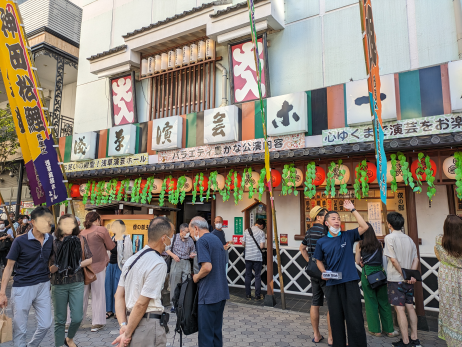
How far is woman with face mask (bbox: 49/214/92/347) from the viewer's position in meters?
4.73

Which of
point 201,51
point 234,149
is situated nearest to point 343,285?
point 234,149

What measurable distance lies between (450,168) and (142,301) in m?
6.28

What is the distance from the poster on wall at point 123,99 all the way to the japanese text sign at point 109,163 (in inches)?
67.4

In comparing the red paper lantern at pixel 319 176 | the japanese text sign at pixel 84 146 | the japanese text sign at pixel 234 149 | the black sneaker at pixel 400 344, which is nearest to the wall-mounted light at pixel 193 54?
the japanese text sign at pixel 234 149

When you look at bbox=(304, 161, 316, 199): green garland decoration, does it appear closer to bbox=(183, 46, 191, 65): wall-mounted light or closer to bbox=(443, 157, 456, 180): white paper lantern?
bbox=(443, 157, 456, 180): white paper lantern

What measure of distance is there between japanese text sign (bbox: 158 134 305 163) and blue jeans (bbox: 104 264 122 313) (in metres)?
4.28

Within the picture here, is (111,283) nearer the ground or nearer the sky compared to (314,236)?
nearer the ground

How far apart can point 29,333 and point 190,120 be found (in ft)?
23.2

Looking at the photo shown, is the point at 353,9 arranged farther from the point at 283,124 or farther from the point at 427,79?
the point at 283,124

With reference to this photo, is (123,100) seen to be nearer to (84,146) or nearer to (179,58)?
(84,146)

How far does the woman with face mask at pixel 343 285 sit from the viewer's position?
423 cm

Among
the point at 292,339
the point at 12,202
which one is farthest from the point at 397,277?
the point at 12,202

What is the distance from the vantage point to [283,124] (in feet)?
27.7

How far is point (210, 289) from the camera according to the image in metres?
3.99
